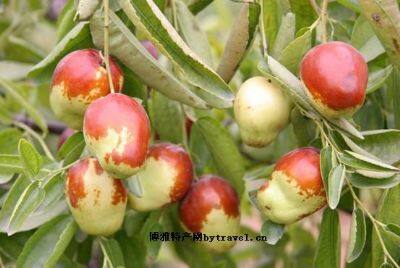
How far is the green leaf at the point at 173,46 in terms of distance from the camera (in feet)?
3.53

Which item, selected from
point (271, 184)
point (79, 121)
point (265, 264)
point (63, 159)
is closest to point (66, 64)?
point (79, 121)

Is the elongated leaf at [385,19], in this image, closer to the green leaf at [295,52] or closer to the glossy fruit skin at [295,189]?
the green leaf at [295,52]

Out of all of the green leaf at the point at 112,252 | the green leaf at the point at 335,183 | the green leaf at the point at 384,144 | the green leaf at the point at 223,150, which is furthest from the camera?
the green leaf at the point at 223,150

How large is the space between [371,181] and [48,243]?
52 cm

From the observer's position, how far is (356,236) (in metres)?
1.11

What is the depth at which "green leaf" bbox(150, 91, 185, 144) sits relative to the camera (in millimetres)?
1431

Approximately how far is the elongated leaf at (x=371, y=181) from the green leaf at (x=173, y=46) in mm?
199

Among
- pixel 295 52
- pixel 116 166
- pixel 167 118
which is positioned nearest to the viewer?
pixel 116 166

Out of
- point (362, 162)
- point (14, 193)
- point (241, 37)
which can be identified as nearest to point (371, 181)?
point (362, 162)

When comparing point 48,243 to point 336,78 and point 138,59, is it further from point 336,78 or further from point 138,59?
point 336,78

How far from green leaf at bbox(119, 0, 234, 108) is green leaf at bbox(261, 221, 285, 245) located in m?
0.20

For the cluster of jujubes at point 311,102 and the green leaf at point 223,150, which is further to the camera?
the green leaf at point 223,150

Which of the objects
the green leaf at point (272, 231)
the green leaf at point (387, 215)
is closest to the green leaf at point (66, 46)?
the green leaf at point (272, 231)

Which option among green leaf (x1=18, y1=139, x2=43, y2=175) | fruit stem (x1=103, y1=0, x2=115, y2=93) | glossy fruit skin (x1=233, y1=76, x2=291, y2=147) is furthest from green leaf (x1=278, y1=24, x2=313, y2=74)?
green leaf (x1=18, y1=139, x2=43, y2=175)
